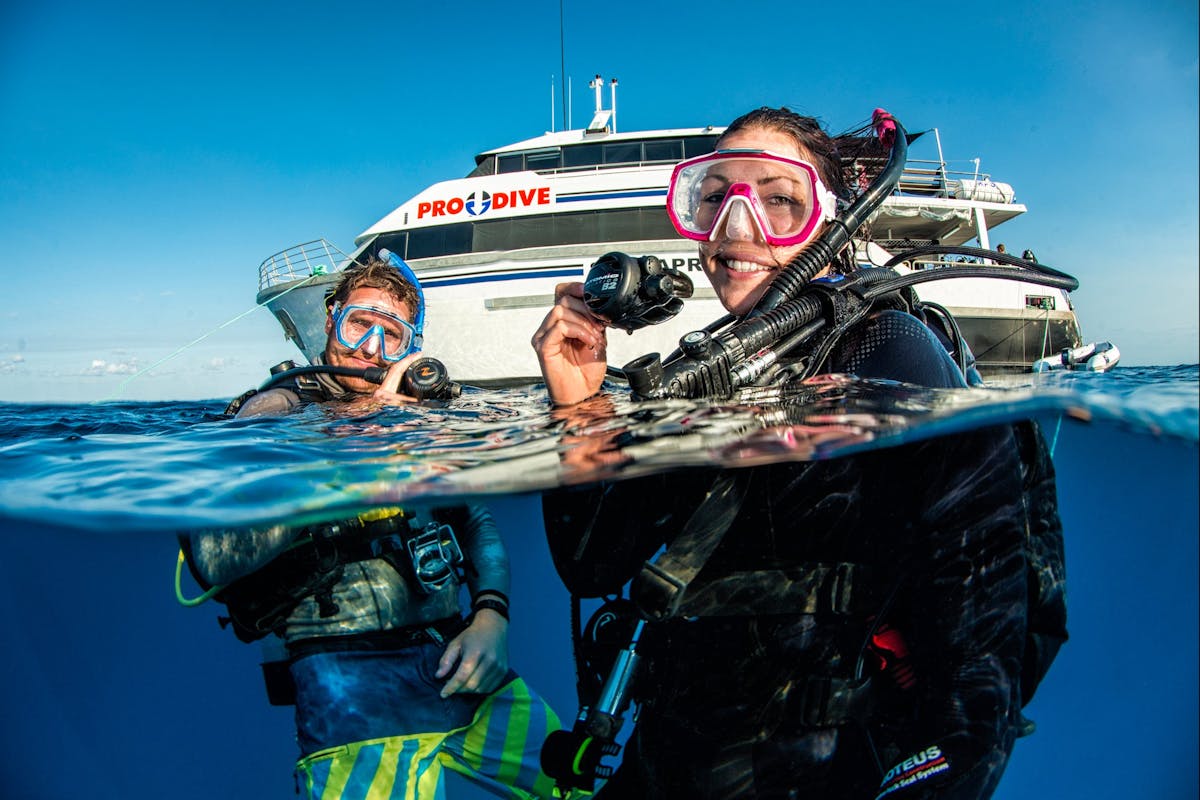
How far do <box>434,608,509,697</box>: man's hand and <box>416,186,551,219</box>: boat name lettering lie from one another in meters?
11.5

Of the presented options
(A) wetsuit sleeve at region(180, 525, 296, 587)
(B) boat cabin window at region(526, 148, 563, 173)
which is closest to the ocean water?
(A) wetsuit sleeve at region(180, 525, 296, 587)

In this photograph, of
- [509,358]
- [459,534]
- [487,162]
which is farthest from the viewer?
[487,162]

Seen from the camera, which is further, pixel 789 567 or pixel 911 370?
pixel 789 567

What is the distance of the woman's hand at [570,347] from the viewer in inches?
86.4

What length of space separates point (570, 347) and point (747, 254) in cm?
76

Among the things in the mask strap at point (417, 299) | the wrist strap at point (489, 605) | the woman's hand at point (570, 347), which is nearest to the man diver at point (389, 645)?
the wrist strap at point (489, 605)

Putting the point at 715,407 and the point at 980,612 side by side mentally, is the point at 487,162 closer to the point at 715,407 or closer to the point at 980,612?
the point at 715,407

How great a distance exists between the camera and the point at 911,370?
1671 mm

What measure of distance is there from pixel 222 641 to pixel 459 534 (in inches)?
280

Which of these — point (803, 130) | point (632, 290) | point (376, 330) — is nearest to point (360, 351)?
point (376, 330)

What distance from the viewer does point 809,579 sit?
1784 mm

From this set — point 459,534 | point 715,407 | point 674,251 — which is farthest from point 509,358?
point 715,407

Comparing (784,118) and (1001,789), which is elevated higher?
(784,118)

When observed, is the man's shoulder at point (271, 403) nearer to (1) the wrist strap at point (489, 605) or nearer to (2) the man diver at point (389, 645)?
(2) the man diver at point (389, 645)
